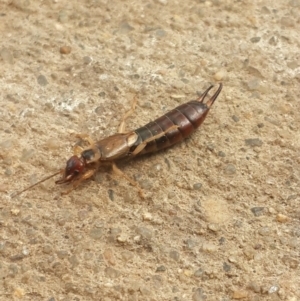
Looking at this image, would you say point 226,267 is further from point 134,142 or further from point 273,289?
point 134,142

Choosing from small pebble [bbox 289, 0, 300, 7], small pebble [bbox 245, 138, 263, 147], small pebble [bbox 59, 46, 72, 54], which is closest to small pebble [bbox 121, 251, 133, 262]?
small pebble [bbox 245, 138, 263, 147]

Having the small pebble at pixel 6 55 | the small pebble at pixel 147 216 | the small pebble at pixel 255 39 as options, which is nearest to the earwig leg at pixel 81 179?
the small pebble at pixel 147 216

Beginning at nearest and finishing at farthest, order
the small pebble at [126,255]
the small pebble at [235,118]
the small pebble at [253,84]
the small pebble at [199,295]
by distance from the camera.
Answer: the small pebble at [199,295] < the small pebble at [126,255] < the small pebble at [235,118] < the small pebble at [253,84]

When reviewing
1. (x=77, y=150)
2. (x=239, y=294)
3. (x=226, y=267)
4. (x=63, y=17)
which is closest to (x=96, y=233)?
(x=77, y=150)

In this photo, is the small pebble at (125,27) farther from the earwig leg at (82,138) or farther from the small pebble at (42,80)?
the earwig leg at (82,138)

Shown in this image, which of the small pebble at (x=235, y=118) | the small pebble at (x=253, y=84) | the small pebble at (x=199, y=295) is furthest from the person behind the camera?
the small pebble at (x=253, y=84)

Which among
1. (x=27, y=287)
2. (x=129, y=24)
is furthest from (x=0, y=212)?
(x=129, y=24)

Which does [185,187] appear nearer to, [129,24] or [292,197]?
[292,197]

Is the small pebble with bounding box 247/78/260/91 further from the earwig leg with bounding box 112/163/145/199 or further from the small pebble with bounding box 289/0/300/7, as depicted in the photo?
the earwig leg with bounding box 112/163/145/199
